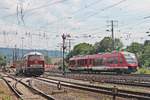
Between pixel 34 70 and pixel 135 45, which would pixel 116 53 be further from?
pixel 135 45

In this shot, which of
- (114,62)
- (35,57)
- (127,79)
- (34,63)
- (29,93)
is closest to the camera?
(29,93)

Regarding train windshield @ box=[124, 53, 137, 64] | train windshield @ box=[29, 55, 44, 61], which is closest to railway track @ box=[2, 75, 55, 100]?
train windshield @ box=[29, 55, 44, 61]

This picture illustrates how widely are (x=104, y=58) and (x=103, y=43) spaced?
104365 millimetres

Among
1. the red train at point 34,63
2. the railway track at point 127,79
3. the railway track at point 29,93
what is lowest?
the railway track at point 29,93

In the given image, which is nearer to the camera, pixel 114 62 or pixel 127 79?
pixel 127 79

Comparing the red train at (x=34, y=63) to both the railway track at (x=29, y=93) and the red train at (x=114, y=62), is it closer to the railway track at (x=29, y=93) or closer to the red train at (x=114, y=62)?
the red train at (x=114, y=62)

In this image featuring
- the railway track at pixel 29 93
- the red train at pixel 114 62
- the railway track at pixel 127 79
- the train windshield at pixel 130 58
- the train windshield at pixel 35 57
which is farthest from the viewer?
the train windshield at pixel 130 58

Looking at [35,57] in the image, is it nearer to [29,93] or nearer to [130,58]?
[130,58]

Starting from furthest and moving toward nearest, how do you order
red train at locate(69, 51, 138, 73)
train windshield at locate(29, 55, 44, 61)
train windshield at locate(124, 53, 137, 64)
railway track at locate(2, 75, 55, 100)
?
train windshield at locate(124, 53, 137, 64) → red train at locate(69, 51, 138, 73) → train windshield at locate(29, 55, 44, 61) → railway track at locate(2, 75, 55, 100)

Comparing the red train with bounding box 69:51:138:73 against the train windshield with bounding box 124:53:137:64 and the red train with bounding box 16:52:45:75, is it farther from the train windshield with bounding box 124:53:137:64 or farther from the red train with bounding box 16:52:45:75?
the red train with bounding box 16:52:45:75

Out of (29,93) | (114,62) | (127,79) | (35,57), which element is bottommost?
(29,93)

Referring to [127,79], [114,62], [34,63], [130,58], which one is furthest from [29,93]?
[130,58]

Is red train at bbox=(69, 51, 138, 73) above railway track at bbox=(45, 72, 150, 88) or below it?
above

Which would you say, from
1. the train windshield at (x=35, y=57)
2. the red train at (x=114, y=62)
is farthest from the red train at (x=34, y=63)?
the red train at (x=114, y=62)
